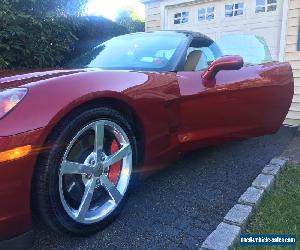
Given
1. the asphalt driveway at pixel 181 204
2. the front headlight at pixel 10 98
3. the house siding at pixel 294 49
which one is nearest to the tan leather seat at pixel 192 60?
the asphalt driveway at pixel 181 204

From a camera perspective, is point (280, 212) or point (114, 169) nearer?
point (114, 169)

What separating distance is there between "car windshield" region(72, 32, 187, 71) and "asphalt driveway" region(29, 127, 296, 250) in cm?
98

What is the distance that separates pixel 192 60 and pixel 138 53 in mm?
484

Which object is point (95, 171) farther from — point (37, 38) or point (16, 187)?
point (37, 38)

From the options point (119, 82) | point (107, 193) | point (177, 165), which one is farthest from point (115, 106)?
point (177, 165)

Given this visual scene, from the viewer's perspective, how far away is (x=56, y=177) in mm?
1853

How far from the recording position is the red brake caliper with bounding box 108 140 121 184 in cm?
233

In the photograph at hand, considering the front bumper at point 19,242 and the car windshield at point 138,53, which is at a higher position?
the car windshield at point 138,53

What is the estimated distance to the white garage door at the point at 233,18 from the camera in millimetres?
6344

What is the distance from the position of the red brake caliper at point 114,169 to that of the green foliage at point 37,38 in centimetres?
231

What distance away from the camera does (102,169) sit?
217 centimetres

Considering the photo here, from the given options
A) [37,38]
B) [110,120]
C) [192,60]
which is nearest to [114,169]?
[110,120]

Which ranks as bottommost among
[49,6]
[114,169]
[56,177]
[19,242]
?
[19,242]

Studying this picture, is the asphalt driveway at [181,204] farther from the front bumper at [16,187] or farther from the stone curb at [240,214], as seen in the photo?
the front bumper at [16,187]
